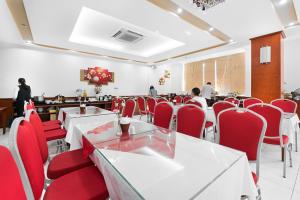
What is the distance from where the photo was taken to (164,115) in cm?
224

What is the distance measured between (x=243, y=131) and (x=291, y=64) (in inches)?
215

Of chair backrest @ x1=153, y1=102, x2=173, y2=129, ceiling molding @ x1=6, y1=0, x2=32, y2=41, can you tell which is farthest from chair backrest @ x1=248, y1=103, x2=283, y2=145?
ceiling molding @ x1=6, y1=0, x2=32, y2=41

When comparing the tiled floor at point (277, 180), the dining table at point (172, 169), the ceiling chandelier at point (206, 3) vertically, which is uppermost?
the ceiling chandelier at point (206, 3)

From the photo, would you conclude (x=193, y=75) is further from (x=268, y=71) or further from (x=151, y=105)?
(x=151, y=105)

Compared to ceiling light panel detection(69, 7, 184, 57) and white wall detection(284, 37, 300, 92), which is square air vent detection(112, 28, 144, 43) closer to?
ceiling light panel detection(69, 7, 184, 57)

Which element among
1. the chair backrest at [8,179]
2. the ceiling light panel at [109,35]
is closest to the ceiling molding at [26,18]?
the ceiling light panel at [109,35]

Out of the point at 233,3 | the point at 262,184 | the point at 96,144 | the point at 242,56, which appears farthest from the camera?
the point at 242,56

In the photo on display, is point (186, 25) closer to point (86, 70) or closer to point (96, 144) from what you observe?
point (96, 144)

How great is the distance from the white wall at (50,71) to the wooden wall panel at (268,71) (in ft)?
18.1

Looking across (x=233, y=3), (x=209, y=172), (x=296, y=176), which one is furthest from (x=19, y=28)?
(x=296, y=176)

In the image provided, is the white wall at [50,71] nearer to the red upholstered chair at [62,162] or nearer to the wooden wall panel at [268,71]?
the red upholstered chair at [62,162]

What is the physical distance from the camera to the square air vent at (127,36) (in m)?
4.30

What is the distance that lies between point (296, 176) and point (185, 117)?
1721 mm

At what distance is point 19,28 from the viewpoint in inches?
150
